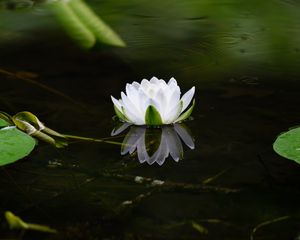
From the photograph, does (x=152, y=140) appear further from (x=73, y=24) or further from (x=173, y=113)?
(x=73, y=24)

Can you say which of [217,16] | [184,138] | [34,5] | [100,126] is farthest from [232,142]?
[34,5]

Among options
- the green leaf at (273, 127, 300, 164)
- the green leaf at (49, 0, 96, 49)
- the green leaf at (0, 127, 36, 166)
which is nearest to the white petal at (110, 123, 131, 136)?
the green leaf at (0, 127, 36, 166)

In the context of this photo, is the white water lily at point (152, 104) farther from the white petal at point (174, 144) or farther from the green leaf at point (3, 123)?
the green leaf at point (3, 123)

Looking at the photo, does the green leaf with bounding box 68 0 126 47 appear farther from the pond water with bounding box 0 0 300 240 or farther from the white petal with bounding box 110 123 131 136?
the white petal with bounding box 110 123 131 136

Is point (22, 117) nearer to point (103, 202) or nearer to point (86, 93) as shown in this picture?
point (86, 93)

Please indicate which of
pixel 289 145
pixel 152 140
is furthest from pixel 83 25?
pixel 289 145

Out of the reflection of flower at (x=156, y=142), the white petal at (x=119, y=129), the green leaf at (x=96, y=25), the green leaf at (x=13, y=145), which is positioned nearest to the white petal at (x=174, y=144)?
the reflection of flower at (x=156, y=142)
